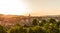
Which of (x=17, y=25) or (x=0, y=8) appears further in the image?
(x=0, y=8)

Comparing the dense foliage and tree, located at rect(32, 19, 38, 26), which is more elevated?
tree, located at rect(32, 19, 38, 26)

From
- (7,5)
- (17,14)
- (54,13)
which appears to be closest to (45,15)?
(54,13)

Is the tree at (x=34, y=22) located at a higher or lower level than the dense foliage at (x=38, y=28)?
higher

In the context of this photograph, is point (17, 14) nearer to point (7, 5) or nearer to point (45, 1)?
point (7, 5)

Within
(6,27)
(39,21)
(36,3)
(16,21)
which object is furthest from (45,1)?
(6,27)

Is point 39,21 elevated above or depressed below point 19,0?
below

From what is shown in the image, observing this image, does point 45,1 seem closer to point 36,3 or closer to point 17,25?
point 36,3

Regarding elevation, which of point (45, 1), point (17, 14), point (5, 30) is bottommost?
point (5, 30)
